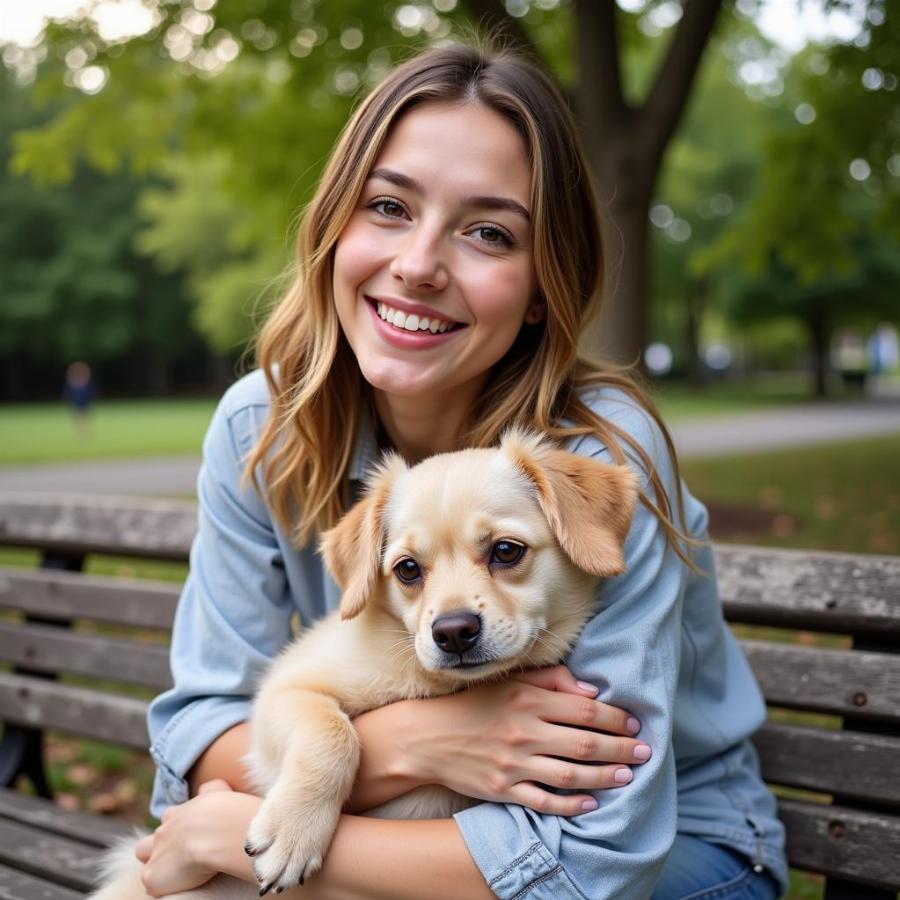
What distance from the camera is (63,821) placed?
3.20 metres

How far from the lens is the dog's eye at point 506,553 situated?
7.43ft

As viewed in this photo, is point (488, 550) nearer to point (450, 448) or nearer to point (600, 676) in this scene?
point (600, 676)

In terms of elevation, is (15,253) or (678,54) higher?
(678,54)

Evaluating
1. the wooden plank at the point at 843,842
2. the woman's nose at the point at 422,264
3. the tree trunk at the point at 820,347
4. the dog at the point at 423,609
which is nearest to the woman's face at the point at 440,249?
the woman's nose at the point at 422,264

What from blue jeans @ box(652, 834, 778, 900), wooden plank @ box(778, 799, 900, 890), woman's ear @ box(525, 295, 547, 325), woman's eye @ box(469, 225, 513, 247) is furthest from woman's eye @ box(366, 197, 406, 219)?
wooden plank @ box(778, 799, 900, 890)

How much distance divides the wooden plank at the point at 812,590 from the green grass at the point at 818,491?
5667 millimetres

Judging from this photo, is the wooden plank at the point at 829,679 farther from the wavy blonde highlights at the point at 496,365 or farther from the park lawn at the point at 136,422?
the park lawn at the point at 136,422

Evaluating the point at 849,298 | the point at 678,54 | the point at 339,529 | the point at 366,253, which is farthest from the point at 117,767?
the point at 849,298

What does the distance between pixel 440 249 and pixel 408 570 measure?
0.75 m

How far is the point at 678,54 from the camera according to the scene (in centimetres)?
759

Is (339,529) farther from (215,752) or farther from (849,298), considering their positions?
(849,298)

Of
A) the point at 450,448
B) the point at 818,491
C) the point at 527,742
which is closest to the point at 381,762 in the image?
the point at 527,742

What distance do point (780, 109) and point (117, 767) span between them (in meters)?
27.6

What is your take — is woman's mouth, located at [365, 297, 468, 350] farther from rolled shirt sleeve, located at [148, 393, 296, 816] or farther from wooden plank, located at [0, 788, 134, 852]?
wooden plank, located at [0, 788, 134, 852]
